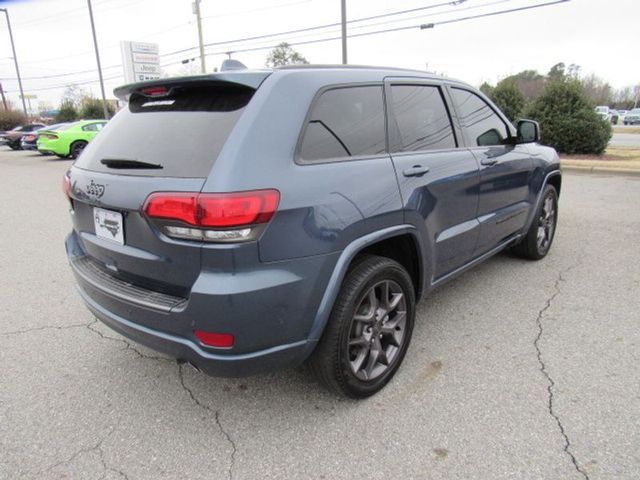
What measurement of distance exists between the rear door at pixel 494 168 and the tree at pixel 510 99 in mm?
10944

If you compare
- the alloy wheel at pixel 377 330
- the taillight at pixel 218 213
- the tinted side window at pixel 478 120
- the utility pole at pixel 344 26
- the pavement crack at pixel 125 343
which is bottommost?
the pavement crack at pixel 125 343

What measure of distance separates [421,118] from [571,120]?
11.1 meters

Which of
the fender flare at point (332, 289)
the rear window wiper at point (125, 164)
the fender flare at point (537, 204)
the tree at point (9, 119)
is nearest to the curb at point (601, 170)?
the fender flare at point (537, 204)

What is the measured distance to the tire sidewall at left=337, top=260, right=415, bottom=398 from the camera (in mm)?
2246

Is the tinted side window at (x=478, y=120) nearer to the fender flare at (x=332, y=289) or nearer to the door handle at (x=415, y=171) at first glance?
the door handle at (x=415, y=171)

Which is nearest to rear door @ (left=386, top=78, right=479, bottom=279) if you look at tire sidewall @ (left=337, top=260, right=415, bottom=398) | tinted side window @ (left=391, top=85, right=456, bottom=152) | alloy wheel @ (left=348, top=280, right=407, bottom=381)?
tinted side window @ (left=391, top=85, right=456, bottom=152)

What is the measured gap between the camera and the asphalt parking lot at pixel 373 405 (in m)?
2.06

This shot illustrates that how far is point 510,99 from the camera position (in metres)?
13.9

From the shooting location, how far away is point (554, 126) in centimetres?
1210

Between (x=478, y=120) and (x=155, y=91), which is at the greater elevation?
(x=155, y=91)

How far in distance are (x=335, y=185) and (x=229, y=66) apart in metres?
1.30

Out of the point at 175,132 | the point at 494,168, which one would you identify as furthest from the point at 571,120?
the point at 175,132

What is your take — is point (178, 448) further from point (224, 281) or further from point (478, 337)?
point (478, 337)

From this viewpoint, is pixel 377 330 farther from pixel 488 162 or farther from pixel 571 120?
pixel 571 120
